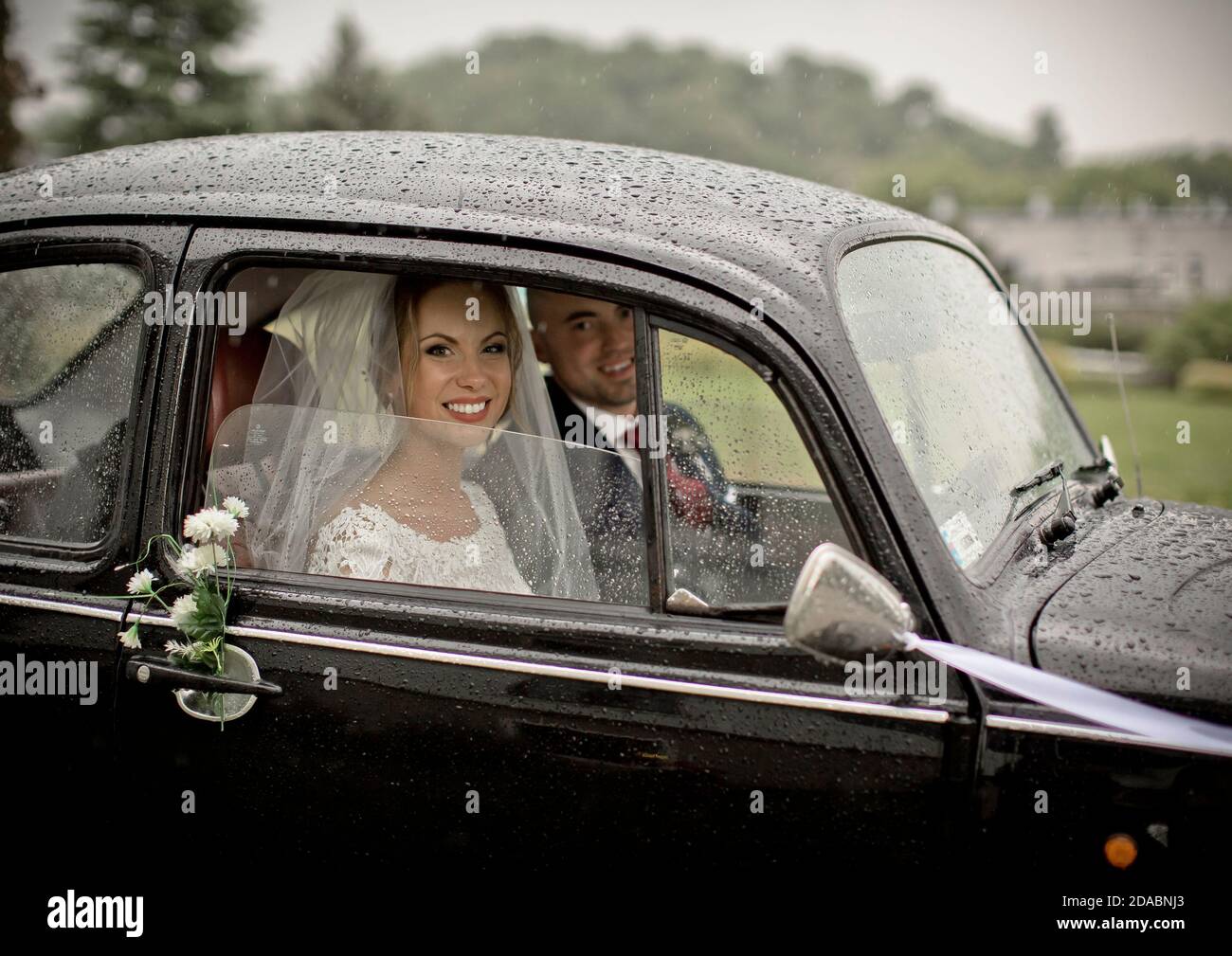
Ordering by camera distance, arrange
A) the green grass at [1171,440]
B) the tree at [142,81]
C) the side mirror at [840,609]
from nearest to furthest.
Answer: the side mirror at [840,609] < the green grass at [1171,440] < the tree at [142,81]

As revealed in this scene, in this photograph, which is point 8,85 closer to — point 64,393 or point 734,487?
point 64,393

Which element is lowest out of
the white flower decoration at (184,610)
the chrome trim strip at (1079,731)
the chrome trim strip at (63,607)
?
the chrome trim strip at (1079,731)

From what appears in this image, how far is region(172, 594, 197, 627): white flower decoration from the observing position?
2.09 meters

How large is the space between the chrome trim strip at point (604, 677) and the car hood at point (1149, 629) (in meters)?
0.26

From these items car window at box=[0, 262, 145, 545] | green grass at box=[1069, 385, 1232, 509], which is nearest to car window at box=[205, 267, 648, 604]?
car window at box=[0, 262, 145, 545]

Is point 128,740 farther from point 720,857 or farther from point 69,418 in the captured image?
point 720,857

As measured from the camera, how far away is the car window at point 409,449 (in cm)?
217

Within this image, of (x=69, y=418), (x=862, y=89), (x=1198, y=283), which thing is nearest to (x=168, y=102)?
(x=69, y=418)

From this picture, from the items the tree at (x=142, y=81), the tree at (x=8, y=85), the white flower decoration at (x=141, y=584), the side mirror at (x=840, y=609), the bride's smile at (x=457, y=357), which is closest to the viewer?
the side mirror at (x=840, y=609)

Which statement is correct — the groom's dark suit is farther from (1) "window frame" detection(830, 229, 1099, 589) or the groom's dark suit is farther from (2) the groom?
(1) "window frame" detection(830, 229, 1099, 589)

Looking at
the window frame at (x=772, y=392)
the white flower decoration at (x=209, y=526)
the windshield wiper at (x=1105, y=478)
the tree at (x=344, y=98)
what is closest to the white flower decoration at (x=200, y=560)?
the white flower decoration at (x=209, y=526)

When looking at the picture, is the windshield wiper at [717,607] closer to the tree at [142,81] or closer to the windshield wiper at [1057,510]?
the windshield wiper at [1057,510]

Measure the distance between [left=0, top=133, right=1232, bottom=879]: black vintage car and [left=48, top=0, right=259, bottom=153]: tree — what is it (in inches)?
1333

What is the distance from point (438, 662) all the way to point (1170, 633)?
4.33ft
